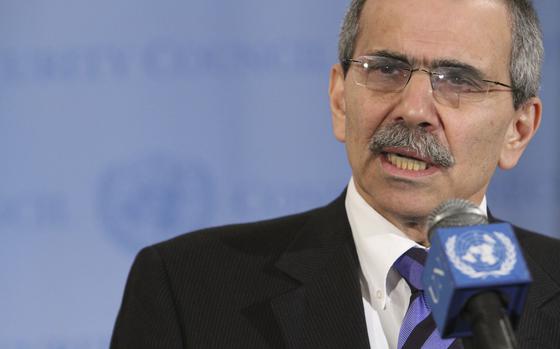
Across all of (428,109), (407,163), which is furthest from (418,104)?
(407,163)

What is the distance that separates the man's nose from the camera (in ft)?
6.48

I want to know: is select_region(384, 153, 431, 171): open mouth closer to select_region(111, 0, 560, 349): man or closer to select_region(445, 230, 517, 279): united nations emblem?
select_region(111, 0, 560, 349): man

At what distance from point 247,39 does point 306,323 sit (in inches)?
57.9

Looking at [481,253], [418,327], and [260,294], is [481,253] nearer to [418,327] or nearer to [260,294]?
[418,327]

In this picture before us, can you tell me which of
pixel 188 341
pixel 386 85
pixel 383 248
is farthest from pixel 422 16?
pixel 188 341

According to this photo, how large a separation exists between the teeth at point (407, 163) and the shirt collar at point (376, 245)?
0.15 m

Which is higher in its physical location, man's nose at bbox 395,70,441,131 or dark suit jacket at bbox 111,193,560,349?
man's nose at bbox 395,70,441,131

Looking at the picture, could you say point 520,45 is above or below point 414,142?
above

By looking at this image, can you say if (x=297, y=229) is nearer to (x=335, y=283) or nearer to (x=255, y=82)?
(x=335, y=283)

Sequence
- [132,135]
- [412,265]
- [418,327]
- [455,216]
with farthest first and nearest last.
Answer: [132,135] → [412,265] → [418,327] → [455,216]

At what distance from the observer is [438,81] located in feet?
6.66

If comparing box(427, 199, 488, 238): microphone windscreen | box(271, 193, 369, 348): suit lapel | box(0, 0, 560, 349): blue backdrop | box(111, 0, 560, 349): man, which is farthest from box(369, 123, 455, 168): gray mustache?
box(0, 0, 560, 349): blue backdrop

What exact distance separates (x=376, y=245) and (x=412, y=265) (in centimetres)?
9

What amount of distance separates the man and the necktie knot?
0.05ft
